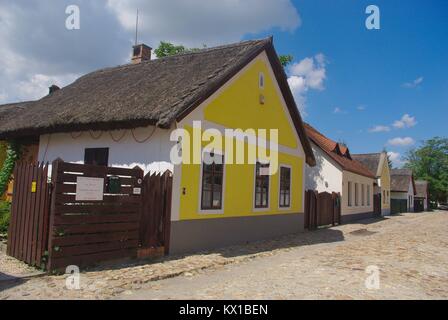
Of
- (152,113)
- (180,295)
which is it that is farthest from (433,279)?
(152,113)

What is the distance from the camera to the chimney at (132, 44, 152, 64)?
673 inches

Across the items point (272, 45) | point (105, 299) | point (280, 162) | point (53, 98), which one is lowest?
point (105, 299)

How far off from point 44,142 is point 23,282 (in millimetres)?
6818

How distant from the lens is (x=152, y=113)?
9211 mm

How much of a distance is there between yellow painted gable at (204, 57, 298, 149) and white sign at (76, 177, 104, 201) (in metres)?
3.90

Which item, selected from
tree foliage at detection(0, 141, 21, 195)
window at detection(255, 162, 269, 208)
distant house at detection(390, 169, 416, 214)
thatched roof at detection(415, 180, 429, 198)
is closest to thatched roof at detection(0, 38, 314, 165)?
tree foliage at detection(0, 141, 21, 195)

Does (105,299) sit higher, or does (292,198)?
(292,198)

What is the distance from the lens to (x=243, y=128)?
41.1 feet

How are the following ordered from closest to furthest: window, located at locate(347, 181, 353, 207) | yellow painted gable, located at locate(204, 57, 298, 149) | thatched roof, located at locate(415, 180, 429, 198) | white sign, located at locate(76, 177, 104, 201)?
white sign, located at locate(76, 177, 104, 201)
yellow painted gable, located at locate(204, 57, 298, 149)
window, located at locate(347, 181, 353, 207)
thatched roof, located at locate(415, 180, 429, 198)

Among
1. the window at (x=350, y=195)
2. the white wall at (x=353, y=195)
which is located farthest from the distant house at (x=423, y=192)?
the window at (x=350, y=195)

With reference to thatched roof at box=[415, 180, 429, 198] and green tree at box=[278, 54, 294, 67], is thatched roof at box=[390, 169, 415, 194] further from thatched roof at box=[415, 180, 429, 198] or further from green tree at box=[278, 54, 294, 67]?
green tree at box=[278, 54, 294, 67]

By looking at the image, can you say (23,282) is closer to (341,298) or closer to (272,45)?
(341,298)

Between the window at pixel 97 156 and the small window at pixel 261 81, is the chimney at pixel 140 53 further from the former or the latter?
the window at pixel 97 156

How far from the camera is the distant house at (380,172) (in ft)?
110
